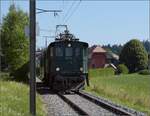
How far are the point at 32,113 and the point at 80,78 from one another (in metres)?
16.7

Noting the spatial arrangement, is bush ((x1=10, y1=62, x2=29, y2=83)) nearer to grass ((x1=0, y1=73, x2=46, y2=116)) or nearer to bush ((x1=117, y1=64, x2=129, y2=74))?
grass ((x1=0, y1=73, x2=46, y2=116))

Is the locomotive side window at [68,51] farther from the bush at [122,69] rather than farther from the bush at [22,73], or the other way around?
the bush at [122,69]

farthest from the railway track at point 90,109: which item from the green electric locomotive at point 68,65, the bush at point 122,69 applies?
the bush at point 122,69

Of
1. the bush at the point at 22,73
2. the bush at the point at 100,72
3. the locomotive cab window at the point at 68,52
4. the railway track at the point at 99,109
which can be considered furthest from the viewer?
the bush at the point at 100,72

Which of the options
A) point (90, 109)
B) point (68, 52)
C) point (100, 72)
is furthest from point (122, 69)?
point (90, 109)

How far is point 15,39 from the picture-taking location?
53812 mm

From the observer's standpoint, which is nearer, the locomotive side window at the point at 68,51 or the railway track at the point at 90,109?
the railway track at the point at 90,109

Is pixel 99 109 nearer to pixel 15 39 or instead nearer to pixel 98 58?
pixel 15 39

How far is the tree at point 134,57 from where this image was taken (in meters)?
118

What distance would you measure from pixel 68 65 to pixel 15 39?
74.6 feet

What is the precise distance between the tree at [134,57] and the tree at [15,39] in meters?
64.9

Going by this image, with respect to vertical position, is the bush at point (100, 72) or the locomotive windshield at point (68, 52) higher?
the locomotive windshield at point (68, 52)

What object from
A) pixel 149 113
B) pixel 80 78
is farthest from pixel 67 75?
pixel 149 113

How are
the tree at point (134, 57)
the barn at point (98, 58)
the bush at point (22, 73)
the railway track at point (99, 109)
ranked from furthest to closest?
1. the barn at point (98, 58)
2. the tree at point (134, 57)
3. the bush at point (22, 73)
4. the railway track at point (99, 109)
